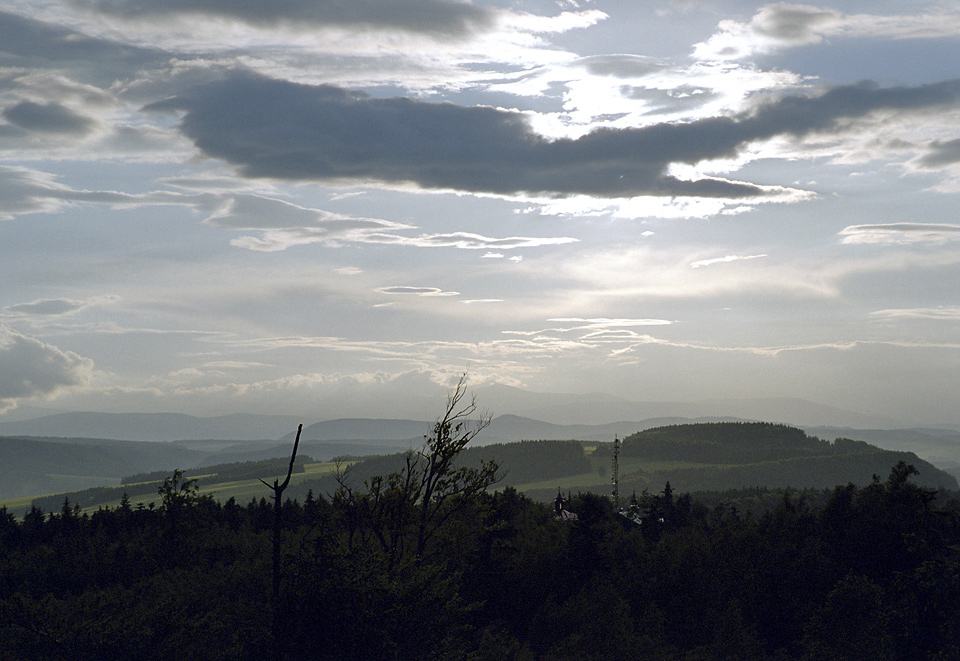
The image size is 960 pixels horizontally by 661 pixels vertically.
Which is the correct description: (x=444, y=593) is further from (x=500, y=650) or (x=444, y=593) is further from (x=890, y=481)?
(x=890, y=481)

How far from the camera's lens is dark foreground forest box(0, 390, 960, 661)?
47.1 m

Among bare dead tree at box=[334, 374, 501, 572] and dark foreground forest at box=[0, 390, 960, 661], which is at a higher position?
bare dead tree at box=[334, 374, 501, 572]

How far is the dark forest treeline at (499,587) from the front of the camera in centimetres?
4712

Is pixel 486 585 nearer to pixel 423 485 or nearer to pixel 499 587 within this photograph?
pixel 499 587

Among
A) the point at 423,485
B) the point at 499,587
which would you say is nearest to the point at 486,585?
the point at 499,587

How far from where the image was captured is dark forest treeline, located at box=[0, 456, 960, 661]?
47125mm

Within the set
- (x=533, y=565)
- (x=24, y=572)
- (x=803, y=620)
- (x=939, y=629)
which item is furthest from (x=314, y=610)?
(x=24, y=572)

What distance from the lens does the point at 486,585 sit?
75.6 metres

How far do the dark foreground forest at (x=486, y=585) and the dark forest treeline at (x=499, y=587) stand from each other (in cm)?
16

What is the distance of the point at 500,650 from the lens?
60.9 m

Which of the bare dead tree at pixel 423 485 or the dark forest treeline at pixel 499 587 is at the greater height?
the bare dead tree at pixel 423 485

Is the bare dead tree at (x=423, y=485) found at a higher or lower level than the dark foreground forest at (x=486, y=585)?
higher

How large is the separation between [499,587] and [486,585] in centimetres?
167

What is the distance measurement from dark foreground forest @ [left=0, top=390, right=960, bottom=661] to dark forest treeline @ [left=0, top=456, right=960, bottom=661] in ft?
0.54
